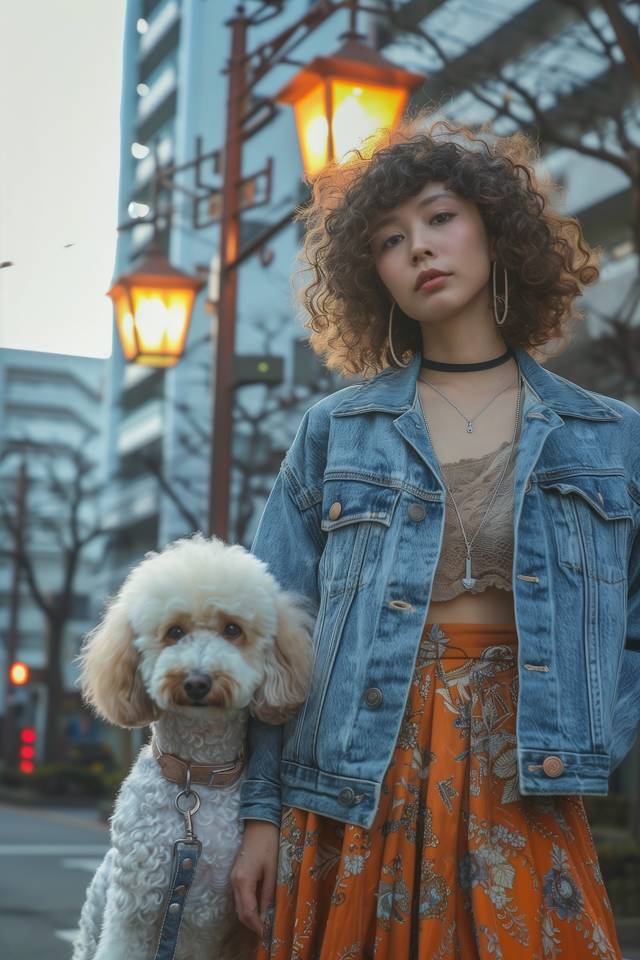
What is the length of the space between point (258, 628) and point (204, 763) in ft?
0.99

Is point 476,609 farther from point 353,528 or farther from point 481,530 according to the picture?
point 353,528

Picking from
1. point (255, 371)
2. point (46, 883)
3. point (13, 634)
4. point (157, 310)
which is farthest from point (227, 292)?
point (13, 634)

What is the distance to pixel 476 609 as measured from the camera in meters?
1.94

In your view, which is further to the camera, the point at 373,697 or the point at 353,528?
the point at 353,528

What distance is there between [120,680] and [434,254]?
3.68 ft

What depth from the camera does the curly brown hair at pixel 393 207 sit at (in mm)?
2174

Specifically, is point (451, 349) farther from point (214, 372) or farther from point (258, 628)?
point (214, 372)

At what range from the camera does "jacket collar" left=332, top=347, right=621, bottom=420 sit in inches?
81.3

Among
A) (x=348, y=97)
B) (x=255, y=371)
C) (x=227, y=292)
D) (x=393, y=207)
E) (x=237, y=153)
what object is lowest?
(x=393, y=207)

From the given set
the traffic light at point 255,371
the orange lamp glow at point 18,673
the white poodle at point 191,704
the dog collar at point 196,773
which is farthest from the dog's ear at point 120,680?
the orange lamp glow at point 18,673

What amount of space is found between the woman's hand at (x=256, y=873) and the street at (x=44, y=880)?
467 cm

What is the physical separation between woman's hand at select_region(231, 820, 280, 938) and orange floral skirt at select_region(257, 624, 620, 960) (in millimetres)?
33

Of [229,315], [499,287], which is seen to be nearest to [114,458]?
[229,315]

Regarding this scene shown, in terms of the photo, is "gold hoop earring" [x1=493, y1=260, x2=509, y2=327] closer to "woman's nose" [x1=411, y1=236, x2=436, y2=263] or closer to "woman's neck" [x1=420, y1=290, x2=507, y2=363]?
"woman's neck" [x1=420, y1=290, x2=507, y2=363]
